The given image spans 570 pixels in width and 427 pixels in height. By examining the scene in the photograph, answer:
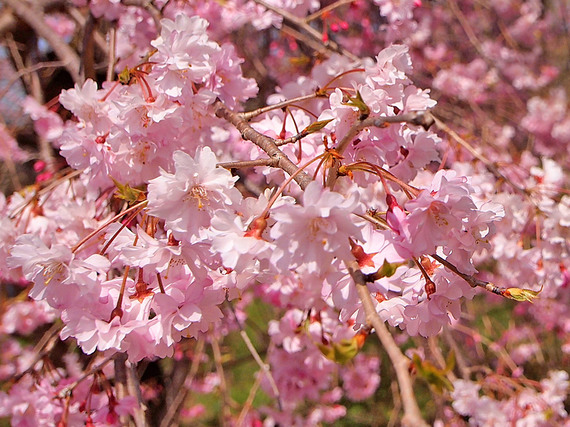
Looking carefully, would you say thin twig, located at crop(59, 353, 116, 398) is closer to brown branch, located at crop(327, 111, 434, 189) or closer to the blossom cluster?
the blossom cluster

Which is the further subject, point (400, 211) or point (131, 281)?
point (131, 281)

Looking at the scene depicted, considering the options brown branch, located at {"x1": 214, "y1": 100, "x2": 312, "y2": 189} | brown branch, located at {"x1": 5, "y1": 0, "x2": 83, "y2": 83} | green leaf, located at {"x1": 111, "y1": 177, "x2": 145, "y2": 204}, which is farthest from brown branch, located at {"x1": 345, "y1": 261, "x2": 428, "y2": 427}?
brown branch, located at {"x1": 5, "y1": 0, "x2": 83, "y2": 83}

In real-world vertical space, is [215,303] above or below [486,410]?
above

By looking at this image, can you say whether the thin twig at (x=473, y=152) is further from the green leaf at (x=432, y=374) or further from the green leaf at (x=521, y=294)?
the green leaf at (x=432, y=374)

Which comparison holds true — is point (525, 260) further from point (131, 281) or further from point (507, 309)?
point (507, 309)

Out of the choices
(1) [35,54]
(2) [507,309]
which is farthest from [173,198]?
(2) [507,309]

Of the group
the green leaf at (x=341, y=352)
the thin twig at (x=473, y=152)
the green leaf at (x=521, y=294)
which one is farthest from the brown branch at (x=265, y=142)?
the thin twig at (x=473, y=152)
